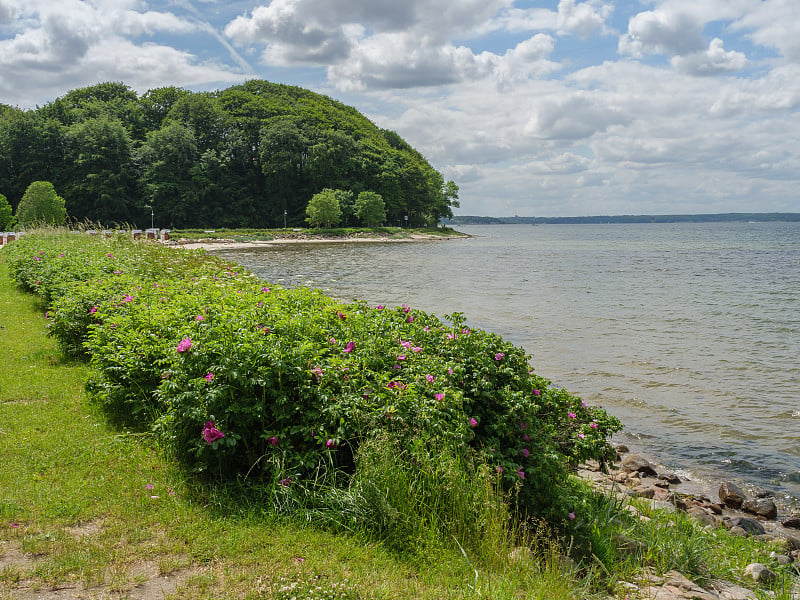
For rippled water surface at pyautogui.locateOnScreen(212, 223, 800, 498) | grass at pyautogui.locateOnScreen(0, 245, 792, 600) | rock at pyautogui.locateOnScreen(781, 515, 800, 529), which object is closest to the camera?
grass at pyautogui.locateOnScreen(0, 245, 792, 600)

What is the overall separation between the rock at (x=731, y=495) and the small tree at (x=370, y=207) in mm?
92996

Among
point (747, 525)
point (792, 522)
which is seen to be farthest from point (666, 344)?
point (747, 525)

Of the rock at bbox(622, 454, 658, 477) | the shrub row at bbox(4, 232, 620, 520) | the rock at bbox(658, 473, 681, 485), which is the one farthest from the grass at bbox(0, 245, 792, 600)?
the rock at bbox(622, 454, 658, 477)

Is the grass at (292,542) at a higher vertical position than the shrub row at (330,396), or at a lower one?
lower

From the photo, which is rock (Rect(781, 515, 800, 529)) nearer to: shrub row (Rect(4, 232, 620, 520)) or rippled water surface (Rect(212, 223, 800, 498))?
rippled water surface (Rect(212, 223, 800, 498))

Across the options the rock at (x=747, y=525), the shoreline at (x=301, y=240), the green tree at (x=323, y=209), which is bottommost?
the rock at (x=747, y=525)

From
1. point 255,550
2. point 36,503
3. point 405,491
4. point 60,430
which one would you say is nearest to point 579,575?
point 405,491

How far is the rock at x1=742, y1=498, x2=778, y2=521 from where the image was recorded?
7.13m

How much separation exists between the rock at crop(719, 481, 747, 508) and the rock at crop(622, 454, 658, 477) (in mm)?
898

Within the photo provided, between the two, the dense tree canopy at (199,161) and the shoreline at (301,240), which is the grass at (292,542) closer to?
the shoreline at (301,240)

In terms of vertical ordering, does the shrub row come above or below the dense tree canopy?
below

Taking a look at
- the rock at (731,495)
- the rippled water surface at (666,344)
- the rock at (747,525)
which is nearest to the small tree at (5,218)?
the rippled water surface at (666,344)

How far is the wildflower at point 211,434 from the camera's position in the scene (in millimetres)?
4648

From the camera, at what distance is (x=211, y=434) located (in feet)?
15.3
